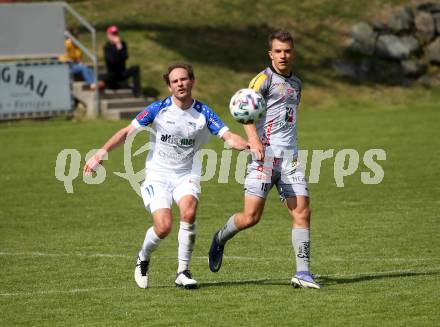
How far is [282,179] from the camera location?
10336mm

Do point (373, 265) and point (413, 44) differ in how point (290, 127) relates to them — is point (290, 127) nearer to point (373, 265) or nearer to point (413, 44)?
point (373, 265)

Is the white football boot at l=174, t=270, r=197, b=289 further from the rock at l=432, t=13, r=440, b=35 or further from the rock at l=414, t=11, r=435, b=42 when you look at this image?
the rock at l=432, t=13, r=440, b=35

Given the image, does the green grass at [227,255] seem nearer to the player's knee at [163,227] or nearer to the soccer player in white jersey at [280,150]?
the player's knee at [163,227]

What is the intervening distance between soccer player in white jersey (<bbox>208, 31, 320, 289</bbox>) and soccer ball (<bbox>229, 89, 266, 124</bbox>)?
47 centimetres

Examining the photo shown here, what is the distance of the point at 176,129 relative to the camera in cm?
1035

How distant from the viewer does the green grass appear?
904 centimetres

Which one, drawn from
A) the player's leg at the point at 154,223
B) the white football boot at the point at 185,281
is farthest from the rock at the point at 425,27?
the white football boot at the point at 185,281

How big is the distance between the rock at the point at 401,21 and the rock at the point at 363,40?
806 mm

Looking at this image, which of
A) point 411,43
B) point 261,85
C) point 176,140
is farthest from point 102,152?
point 411,43

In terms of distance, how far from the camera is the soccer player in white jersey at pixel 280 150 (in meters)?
10.2

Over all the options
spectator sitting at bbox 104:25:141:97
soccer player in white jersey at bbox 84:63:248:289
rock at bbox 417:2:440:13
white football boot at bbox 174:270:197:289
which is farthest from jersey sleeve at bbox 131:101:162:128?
rock at bbox 417:2:440:13

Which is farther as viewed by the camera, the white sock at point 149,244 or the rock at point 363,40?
the rock at point 363,40

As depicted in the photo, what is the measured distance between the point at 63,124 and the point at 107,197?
1159cm

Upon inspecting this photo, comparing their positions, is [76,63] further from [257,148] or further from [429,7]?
[257,148]
